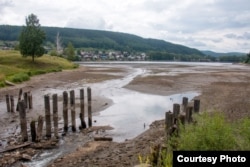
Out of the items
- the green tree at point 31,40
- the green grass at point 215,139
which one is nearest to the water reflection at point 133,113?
the green grass at point 215,139

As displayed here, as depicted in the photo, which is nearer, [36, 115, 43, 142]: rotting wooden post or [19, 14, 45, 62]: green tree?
[36, 115, 43, 142]: rotting wooden post

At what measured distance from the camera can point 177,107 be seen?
14.8 metres

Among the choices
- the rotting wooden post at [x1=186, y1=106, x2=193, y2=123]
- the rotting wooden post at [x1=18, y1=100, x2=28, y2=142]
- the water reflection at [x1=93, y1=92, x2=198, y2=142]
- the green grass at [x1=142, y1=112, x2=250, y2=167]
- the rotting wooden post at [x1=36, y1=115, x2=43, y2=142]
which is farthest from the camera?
the water reflection at [x1=93, y1=92, x2=198, y2=142]

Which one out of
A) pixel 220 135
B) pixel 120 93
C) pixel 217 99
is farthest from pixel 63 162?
pixel 120 93

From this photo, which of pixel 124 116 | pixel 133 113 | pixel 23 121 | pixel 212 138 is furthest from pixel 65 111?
pixel 212 138

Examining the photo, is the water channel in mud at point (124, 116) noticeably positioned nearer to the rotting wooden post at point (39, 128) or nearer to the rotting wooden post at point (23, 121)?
the rotting wooden post at point (39, 128)

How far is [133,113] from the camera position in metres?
27.9

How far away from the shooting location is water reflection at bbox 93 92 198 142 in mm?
21922

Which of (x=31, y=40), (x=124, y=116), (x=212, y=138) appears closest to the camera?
(x=212, y=138)

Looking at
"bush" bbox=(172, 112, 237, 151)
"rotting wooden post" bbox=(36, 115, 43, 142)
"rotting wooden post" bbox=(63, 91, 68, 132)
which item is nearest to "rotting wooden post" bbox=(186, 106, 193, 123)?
"bush" bbox=(172, 112, 237, 151)

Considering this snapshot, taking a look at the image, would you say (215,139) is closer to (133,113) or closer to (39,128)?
(39,128)

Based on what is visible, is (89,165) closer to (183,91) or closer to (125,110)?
(125,110)

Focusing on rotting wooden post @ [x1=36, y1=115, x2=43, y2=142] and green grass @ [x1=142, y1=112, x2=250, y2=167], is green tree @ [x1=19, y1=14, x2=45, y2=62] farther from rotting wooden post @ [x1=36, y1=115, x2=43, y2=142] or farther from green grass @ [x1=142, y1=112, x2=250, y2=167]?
green grass @ [x1=142, y1=112, x2=250, y2=167]

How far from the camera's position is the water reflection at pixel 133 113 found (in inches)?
863
